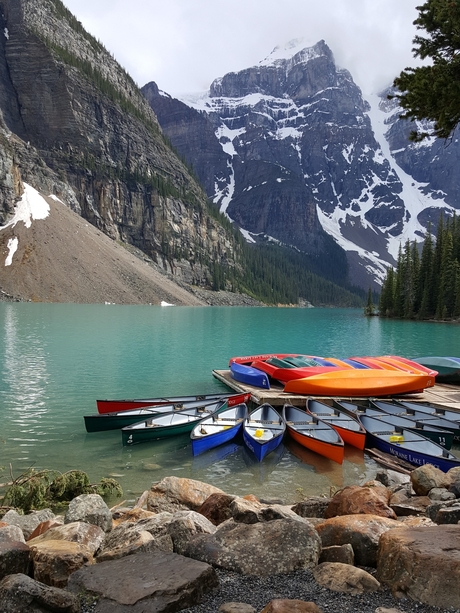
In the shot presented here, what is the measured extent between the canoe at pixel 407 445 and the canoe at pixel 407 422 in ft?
1.52

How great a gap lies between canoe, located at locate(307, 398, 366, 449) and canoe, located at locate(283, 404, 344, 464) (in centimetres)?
48

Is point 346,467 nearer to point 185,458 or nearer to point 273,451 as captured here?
point 273,451

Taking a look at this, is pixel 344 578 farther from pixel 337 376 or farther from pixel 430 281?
pixel 430 281

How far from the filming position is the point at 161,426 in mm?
17781

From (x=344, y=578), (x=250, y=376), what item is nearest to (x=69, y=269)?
(x=250, y=376)

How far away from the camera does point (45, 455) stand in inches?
631

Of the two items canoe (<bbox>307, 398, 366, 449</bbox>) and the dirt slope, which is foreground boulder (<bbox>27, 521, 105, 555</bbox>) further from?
the dirt slope

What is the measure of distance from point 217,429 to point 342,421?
17.9 ft

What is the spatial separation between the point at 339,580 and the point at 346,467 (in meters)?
11.0

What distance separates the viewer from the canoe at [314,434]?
15.9m

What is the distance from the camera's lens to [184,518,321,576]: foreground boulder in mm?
6066

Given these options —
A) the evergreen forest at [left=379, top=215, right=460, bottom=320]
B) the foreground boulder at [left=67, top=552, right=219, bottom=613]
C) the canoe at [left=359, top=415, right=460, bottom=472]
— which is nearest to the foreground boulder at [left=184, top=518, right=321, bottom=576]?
the foreground boulder at [left=67, top=552, right=219, bottom=613]

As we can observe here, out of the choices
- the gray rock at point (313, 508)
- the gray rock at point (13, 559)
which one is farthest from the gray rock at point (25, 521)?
the gray rock at point (313, 508)

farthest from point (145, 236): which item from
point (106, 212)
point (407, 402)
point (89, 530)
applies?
point (89, 530)
